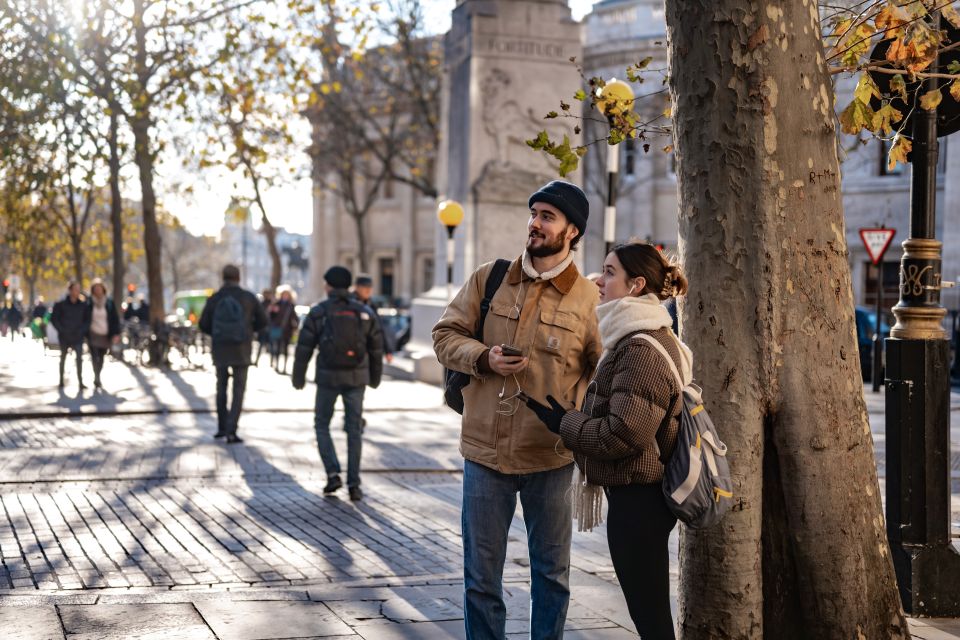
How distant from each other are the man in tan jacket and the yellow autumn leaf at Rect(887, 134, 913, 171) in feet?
6.69

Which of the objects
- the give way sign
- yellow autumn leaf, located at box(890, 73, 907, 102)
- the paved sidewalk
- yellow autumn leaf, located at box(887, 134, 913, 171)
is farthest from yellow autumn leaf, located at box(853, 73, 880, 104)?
the give way sign

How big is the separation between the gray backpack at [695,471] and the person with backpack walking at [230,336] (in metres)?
9.11

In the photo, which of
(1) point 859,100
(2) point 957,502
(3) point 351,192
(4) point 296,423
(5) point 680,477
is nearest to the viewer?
(5) point 680,477

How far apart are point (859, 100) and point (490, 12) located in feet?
52.9

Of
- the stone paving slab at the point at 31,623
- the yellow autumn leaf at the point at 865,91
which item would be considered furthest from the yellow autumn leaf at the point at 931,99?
the stone paving slab at the point at 31,623

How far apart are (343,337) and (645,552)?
5775mm

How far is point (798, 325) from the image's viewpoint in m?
4.54

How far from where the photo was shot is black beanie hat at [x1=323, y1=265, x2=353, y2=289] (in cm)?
978

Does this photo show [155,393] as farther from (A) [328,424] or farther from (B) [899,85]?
(B) [899,85]

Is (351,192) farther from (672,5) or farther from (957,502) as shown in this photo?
(672,5)

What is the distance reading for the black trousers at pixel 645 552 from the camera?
4.13 meters

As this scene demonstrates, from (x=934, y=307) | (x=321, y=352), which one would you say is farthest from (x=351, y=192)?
(x=934, y=307)

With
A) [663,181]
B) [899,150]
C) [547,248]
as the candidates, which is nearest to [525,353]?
[547,248]

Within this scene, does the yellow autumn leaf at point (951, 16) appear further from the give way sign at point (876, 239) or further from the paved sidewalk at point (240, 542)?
the give way sign at point (876, 239)
